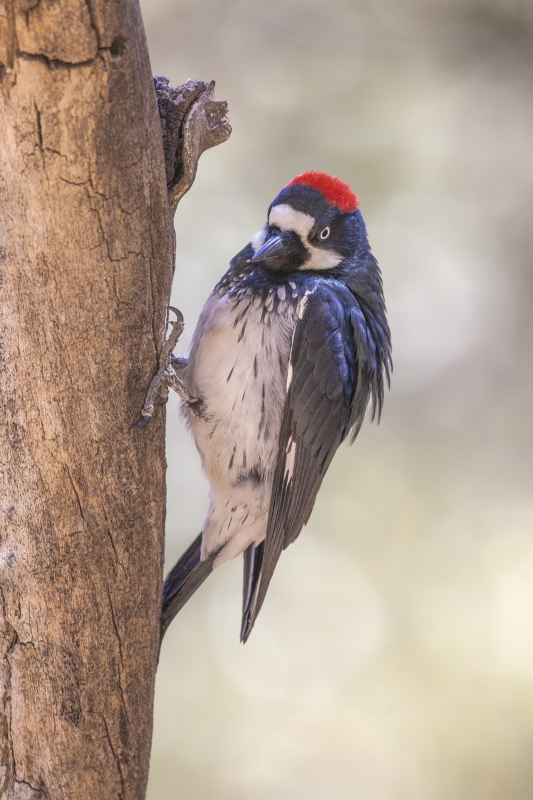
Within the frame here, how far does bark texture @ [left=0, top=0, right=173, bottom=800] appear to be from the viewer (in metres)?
1.29

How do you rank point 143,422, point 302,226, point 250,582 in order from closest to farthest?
point 143,422
point 302,226
point 250,582

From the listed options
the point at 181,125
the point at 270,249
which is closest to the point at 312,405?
the point at 270,249

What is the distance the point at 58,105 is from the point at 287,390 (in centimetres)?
94

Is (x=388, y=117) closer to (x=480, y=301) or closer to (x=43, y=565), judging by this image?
(x=480, y=301)

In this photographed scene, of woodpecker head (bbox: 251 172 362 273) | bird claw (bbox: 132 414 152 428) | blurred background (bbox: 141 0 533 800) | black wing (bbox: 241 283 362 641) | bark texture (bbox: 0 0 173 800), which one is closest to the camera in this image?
bark texture (bbox: 0 0 173 800)

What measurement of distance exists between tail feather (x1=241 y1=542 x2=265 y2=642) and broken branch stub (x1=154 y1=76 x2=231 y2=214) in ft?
3.63

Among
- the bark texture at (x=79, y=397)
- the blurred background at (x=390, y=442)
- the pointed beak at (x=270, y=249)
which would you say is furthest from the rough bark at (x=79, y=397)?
the blurred background at (x=390, y=442)

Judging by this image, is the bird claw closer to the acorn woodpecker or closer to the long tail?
the acorn woodpecker

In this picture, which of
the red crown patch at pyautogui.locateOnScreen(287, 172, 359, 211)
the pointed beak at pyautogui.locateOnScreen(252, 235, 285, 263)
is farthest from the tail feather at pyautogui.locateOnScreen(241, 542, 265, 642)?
the red crown patch at pyautogui.locateOnScreen(287, 172, 359, 211)

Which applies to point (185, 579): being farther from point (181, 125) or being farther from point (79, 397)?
point (181, 125)

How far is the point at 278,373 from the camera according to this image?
202 cm

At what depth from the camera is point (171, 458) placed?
11.4 feet

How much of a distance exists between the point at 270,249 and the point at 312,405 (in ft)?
1.49

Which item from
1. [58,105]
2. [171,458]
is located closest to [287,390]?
[58,105]
